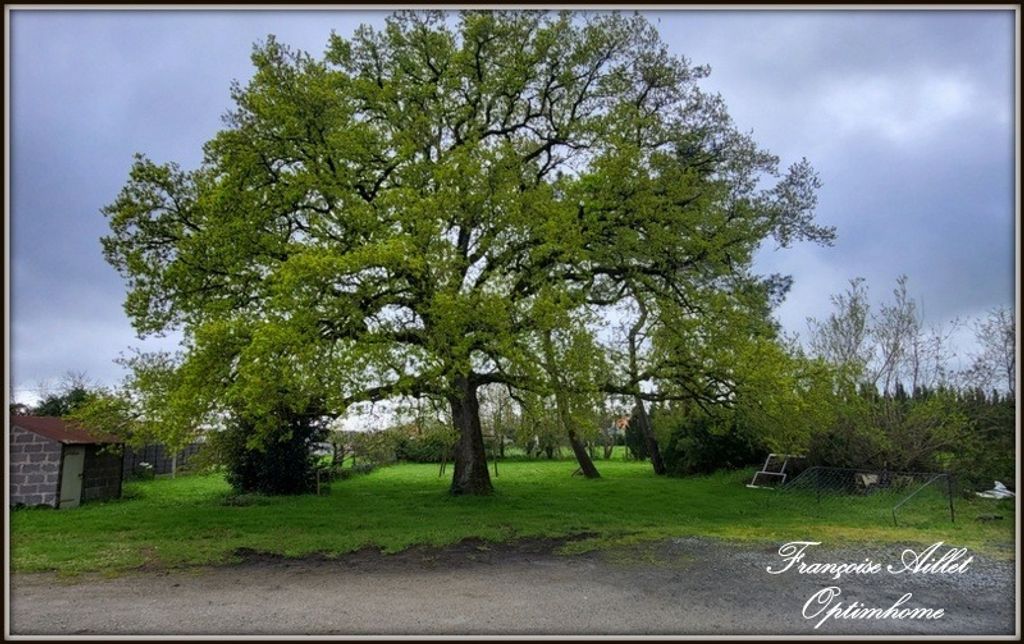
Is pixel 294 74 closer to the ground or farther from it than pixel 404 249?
farther from it

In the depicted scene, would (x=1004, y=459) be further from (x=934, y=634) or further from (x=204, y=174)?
(x=204, y=174)

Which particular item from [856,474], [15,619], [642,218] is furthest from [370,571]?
[856,474]

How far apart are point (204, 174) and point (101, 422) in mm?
6592

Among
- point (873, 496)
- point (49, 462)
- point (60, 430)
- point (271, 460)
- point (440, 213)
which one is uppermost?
point (440, 213)

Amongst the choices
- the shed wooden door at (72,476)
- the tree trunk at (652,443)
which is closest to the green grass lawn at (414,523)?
the shed wooden door at (72,476)

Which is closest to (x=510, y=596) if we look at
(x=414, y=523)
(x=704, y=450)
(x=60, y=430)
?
(x=414, y=523)

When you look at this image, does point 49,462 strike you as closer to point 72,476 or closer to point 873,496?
Answer: point 72,476

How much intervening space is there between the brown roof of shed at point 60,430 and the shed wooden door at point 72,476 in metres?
0.27

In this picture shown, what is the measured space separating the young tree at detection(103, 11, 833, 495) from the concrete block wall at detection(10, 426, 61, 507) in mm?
4219

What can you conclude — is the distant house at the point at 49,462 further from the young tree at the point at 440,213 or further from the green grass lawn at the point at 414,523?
the young tree at the point at 440,213

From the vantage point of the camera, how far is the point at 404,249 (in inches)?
489

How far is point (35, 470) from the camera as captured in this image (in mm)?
16734

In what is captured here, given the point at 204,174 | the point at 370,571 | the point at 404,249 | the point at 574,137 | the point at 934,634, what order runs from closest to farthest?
the point at 934,634
the point at 370,571
the point at 404,249
the point at 204,174
the point at 574,137

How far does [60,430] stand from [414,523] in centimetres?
1083
